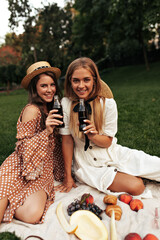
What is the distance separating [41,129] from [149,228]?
6.10 feet

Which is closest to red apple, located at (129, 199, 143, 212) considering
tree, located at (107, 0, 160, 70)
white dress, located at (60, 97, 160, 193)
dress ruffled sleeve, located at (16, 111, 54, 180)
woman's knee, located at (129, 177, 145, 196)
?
woman's knee, located at (129, 177, 145, 196)

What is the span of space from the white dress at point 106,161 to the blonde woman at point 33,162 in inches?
16.2

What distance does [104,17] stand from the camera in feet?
73.5

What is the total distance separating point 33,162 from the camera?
280 cm

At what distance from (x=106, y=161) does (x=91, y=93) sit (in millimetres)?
1063

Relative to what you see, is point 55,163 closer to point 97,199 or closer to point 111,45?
point 97,199

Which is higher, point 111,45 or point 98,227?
point 111,45

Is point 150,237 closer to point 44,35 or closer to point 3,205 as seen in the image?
point 3,205

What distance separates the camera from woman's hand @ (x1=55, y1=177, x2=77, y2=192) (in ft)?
10.7

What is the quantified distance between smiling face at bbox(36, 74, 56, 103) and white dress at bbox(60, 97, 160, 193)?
24 centimetres

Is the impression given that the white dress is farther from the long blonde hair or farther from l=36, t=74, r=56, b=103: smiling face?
l=36, t=74, r=56, b=103: smiling face

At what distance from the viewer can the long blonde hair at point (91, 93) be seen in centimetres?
300

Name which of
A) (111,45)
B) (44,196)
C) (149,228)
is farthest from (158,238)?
(111,45)

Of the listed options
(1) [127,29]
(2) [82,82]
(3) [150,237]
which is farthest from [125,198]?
(1) [127,29]
